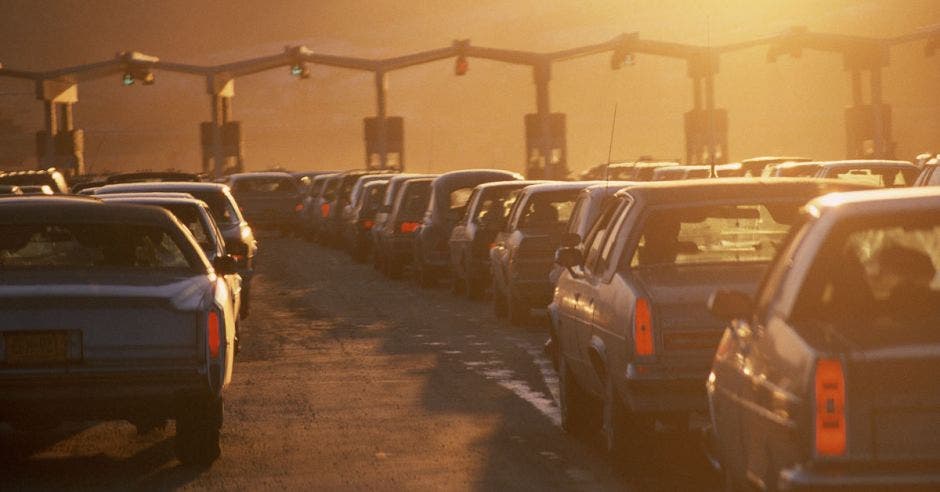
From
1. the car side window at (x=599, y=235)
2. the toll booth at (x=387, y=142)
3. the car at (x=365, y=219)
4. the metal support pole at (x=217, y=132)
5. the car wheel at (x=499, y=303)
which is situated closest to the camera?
the car side window at (x=599, y=235)

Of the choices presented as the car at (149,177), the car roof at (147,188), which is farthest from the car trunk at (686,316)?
the car at (149,177)

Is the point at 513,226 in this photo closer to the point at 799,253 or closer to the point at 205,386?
the point at 205,386

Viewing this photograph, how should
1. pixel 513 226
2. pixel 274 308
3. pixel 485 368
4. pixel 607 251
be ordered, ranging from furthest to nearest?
pixel 274 308 → pixel 513 226 → pixel 485 368 → pixel 607 251

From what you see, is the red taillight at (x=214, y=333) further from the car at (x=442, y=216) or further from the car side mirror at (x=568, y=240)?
the car at (x=442, y=216)

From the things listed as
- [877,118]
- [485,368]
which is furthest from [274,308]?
[877,118]

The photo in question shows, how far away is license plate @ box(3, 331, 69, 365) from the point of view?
10.2m

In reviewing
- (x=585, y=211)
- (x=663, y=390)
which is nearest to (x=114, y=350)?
(x=663, y=390)

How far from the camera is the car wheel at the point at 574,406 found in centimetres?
1205

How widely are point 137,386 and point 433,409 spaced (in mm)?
3729

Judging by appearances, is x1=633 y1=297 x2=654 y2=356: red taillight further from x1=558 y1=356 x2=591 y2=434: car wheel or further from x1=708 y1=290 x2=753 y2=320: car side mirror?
x1=708 y1=290 x2=753 y2=320: car side mirror

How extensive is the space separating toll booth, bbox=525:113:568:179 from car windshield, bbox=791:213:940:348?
77851mm

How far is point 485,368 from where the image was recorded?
1658 cm

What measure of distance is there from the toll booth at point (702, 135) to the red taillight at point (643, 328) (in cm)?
7501

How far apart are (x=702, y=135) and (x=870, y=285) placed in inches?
3150
